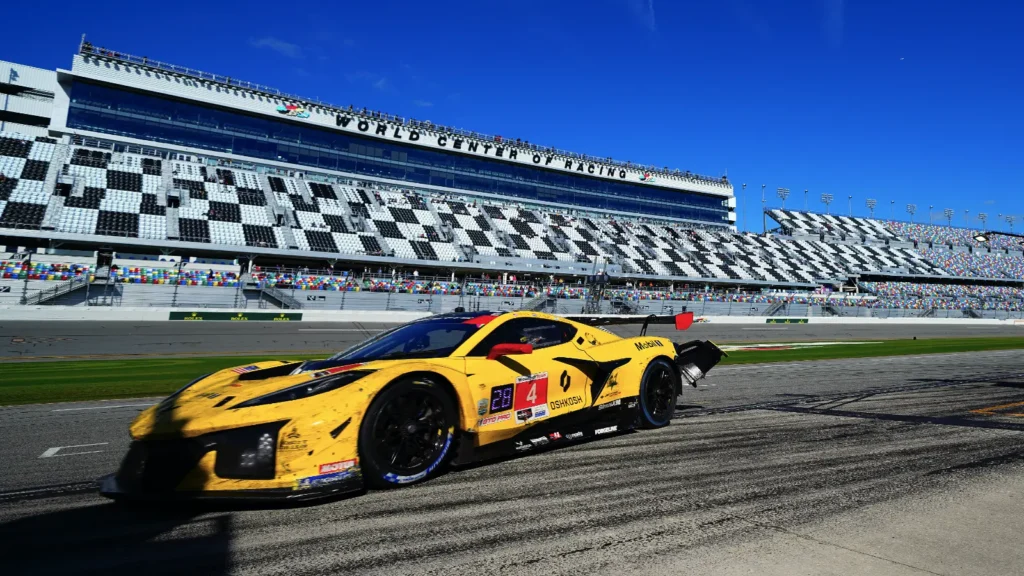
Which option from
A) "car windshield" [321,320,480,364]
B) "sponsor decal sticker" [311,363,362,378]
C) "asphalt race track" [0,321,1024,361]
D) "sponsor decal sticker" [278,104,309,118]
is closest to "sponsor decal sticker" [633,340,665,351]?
"car windshield" [321,320,480,364]

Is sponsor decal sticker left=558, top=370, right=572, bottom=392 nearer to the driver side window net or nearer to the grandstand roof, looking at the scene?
the driver side window net

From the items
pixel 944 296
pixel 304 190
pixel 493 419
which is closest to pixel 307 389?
pixel 493 419

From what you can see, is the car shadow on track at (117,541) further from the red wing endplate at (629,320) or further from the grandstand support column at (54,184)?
the grandstand support column at (54,184)

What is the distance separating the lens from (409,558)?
262cm

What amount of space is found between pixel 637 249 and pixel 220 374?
48.8m

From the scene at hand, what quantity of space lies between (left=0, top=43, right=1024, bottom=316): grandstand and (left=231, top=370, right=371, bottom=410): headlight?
25.4 metres

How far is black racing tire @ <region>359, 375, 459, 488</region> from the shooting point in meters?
3.57

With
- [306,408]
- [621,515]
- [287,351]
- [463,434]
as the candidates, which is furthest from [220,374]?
[287,351]

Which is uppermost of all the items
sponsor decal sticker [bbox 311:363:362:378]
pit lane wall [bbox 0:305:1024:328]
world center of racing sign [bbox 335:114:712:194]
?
Answer: world center of racing sign [bbox 335:114:712:194]

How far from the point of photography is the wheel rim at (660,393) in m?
5.80

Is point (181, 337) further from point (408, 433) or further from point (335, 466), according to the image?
point (335, 466)

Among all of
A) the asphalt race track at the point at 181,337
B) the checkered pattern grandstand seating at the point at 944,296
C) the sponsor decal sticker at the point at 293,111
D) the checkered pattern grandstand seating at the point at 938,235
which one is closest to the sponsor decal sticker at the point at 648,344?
the asphalt race track at the point at 181,337

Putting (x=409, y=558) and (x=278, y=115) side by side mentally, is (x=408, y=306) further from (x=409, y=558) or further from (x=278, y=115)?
(x=409, y=558)

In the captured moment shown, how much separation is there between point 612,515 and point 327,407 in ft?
5.71
